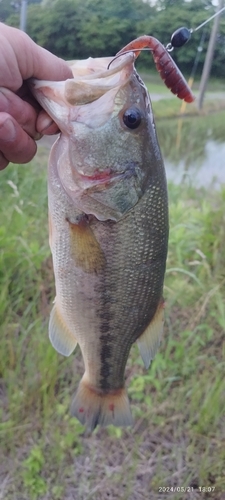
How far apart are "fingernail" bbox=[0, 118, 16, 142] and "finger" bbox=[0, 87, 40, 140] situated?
0.03m

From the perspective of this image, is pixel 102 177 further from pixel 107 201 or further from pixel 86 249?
pixel 86 249

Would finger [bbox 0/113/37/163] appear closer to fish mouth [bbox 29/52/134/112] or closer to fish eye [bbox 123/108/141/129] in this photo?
fish mouth [bbox 29/52/134/112]

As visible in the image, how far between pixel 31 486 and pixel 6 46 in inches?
57.2

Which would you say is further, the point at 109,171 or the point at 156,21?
the point at 156,21

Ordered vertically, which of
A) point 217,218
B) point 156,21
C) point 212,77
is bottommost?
point 217,218

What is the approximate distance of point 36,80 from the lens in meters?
1.00

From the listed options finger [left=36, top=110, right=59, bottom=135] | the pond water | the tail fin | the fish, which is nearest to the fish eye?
the fish

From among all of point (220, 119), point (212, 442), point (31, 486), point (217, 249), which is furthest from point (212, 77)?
point (31, 486)

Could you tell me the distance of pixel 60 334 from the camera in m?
1.17

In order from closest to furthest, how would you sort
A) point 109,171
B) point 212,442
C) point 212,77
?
1. point 109,171
2. point 212,442
3. point 212,77

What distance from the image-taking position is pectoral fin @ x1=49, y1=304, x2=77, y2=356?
115 centimetres

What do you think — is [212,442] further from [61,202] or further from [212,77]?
[212,77]

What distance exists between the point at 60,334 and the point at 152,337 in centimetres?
24

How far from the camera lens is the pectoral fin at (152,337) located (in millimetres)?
1111
